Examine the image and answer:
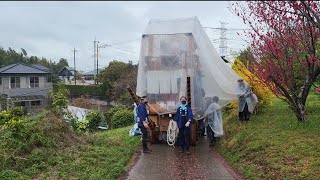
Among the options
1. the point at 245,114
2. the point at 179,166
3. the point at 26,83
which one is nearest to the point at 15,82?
the point at 26,83

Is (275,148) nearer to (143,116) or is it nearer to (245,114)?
(143,116)

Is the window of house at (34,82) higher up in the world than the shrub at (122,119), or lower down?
higher up

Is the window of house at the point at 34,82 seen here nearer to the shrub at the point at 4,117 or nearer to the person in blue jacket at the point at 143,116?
the person in blue jacket at the point at 143,116

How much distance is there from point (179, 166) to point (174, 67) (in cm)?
325

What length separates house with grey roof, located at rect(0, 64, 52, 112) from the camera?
30086 mm

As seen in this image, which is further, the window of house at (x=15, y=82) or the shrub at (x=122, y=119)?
the window of house at (x=15, y=82)

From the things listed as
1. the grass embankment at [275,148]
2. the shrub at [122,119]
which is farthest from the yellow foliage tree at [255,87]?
the shrub at [122,119]

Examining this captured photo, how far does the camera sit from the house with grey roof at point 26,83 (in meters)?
30.1

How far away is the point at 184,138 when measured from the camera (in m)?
9.81

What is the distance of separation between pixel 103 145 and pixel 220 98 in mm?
3923

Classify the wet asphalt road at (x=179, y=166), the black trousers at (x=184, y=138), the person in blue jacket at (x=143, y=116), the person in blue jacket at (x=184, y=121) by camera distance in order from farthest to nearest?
the person in blue jacket at (x=143, y=116)
the black trousers at (x=184, y=138)
the person in blue jacket at (x=184, y=121)
the wet asphalt road at (x=179, y=166)

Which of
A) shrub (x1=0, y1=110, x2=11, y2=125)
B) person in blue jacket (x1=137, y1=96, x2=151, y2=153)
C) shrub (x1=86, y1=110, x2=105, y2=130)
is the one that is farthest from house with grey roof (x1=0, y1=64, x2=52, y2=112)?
shrub (x1=0, y1=110, x2=11, y2=125)

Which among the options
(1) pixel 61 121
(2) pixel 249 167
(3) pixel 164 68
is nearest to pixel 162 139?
(3) pixel 164 68

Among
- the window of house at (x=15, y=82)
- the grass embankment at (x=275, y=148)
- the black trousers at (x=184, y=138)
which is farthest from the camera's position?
the window of house at (x=15, y=82)
